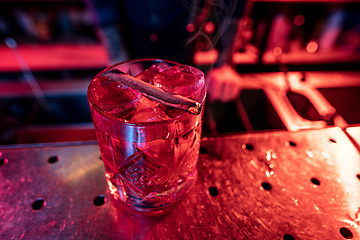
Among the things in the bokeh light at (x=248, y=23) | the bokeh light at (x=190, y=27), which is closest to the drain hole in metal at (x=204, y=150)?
the bokeh light at (x=190, y=27)

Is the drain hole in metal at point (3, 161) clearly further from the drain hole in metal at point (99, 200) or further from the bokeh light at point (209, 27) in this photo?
Result: the bokeh light at point (209, 27)

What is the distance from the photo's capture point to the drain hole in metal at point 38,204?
623 millimetres

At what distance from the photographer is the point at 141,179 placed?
0.56 metres

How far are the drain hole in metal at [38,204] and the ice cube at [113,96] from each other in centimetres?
36

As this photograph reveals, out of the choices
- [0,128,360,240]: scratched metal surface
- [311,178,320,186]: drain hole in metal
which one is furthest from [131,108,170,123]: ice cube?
[311,178,320,186]: drain hole in metal

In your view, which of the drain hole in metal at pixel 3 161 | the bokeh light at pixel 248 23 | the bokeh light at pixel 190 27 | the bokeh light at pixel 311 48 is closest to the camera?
the drain hole in metal at pixel 3 161

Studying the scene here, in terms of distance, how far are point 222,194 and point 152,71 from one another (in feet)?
1.40

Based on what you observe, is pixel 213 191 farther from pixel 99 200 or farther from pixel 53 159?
pixel 53 159

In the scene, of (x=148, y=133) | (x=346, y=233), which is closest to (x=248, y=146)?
(x=346, y=233)

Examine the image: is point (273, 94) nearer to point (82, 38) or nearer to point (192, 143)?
point (192, 143)

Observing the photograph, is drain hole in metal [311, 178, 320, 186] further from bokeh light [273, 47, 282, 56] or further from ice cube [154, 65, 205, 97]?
bokeh light [273, 47, 282, 56]

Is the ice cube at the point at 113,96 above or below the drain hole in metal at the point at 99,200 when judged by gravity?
above

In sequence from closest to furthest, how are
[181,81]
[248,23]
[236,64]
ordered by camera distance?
1. [181,81]
2. [248,23]
3. [236,64]

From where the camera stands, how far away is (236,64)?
2.72 metres
